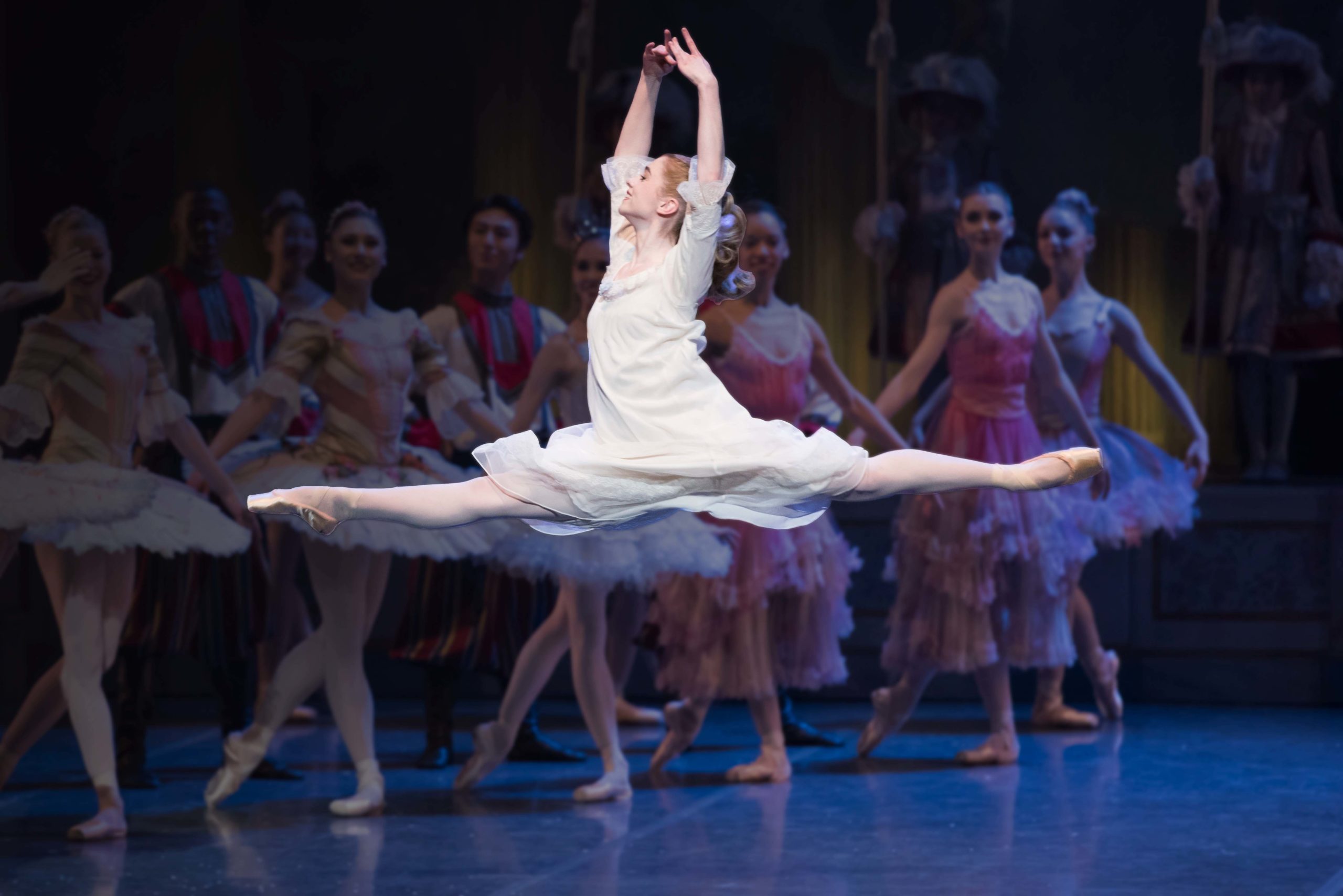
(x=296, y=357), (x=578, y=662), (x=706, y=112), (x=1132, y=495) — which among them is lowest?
(x=578, y=662)

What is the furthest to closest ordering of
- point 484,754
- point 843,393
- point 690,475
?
point 843,393 < point 484,754 < point 690,475

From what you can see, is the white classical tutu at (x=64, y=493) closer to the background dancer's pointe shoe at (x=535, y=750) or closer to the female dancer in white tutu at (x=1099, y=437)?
the background dancer's pointe shoe at (x=535, y=750)

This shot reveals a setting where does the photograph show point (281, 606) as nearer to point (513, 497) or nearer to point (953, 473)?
point (513, 497)

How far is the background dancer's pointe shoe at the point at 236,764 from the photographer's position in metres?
4.96

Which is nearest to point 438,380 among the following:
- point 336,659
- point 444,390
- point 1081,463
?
point 444,390

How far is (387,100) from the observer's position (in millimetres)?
7762

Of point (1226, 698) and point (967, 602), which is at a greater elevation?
point (967, 602)

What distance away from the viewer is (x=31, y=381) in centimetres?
461

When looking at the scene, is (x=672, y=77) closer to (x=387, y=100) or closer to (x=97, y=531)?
(x=387, y=100)

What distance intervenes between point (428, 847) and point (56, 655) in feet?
9.92

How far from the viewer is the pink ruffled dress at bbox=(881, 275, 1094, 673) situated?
558 cm

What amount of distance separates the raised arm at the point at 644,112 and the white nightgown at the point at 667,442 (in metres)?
0.03

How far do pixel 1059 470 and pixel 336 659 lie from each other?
2.46 meters

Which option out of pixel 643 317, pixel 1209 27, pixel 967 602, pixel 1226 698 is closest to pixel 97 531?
pixel 643 317
